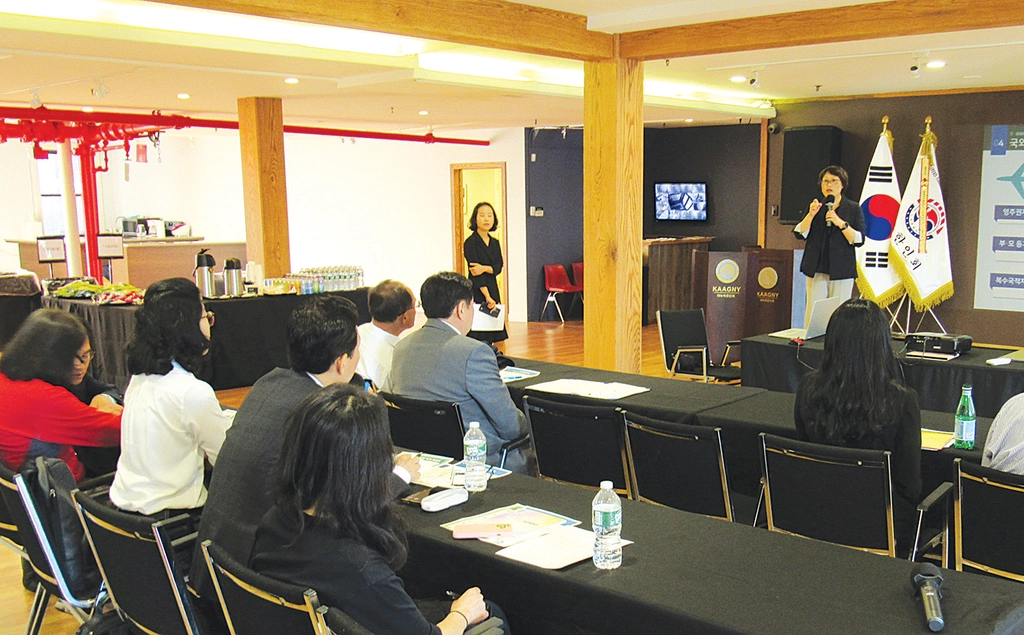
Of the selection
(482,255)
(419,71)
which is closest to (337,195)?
(482,255)

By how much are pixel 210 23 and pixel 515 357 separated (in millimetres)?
3416

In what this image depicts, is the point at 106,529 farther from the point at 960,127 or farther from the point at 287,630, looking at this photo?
the point at 960,127

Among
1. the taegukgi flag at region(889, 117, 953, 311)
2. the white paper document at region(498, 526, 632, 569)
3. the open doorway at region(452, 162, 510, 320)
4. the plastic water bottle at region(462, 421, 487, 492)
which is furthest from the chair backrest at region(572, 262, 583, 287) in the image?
the white paper document at region(498, 526, 632, 569)

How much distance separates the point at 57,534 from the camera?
285 cm

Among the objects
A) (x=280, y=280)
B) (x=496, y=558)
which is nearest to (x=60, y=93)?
(x=280, y=280)

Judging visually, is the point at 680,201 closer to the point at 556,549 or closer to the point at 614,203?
the point at 614,203

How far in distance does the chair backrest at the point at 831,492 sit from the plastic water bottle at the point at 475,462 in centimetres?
97

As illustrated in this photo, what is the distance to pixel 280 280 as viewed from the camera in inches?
328

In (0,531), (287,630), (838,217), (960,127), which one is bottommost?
(0,531)

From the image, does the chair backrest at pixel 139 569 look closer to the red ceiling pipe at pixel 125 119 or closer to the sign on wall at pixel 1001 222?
the red ceiling pipe at pixel 125 119

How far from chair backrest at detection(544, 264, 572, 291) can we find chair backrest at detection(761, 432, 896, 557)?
949cm

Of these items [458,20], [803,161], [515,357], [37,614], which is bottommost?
[37,614]

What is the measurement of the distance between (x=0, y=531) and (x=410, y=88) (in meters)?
5.35

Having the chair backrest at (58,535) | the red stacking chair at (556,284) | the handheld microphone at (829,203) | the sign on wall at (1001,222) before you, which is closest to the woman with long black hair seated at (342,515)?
the chair backrest at (58,535)
